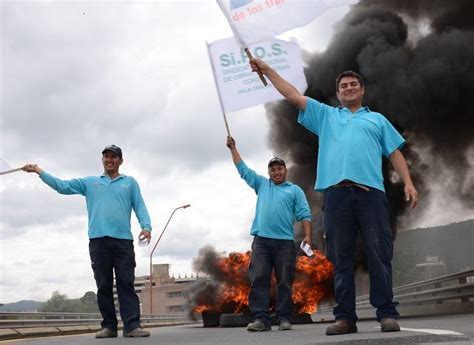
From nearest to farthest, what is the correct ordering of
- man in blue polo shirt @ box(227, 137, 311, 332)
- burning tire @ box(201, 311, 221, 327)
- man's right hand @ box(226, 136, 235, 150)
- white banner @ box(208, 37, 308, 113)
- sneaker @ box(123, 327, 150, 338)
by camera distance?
sneaker @ box(123, 327, 150, 338) → man in blue polo shirt @ box(227, 137, 311, 332) → man's right hand @ box(226, 136, 235, 150) → white banner @ box(208, 37, 308, 113) → burning tire @ box(201, 311, 221, 327)

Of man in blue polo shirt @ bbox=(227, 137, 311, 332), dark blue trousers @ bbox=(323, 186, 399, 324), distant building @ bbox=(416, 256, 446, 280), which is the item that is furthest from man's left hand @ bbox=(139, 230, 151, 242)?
distant building @ bbox=(416, 256, 446, 280)

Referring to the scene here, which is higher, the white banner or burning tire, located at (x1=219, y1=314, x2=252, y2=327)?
the white banner

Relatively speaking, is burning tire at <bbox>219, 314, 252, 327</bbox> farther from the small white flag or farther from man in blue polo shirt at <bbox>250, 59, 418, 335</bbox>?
man in blue polo shirt at <bbox>250, 59, 418, 335</bbox>

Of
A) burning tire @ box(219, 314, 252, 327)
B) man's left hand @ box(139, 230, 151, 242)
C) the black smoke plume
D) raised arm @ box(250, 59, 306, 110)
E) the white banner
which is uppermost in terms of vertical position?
the black smoke plume

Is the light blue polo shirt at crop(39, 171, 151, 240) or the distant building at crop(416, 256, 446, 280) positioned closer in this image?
the light blue polo shirt at crop(39, 171, 151, 240)

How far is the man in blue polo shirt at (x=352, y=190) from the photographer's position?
480cm

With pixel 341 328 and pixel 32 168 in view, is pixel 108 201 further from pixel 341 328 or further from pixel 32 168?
pixel 341 328

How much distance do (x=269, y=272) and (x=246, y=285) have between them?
156 inches

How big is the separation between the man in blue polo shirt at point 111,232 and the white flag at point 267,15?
2.24m

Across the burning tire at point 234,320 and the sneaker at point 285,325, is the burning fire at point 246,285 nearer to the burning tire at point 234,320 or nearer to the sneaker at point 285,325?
the burning tire at point 234,320

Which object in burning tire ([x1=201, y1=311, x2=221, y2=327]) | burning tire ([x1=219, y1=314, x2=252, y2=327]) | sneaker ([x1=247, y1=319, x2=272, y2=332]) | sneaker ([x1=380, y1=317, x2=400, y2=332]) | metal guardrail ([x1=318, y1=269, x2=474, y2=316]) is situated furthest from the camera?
burning tire ([x1=201, y1=311, x2=221, y2=327])

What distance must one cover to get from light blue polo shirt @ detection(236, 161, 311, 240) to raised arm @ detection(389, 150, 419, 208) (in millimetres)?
2494

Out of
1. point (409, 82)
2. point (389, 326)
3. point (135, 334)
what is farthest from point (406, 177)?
point (409, 82)

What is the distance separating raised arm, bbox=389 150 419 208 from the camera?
Answer: 4.82 metres
